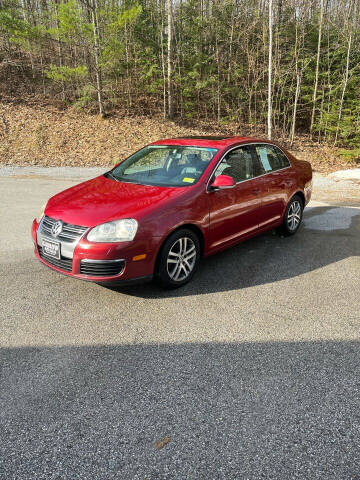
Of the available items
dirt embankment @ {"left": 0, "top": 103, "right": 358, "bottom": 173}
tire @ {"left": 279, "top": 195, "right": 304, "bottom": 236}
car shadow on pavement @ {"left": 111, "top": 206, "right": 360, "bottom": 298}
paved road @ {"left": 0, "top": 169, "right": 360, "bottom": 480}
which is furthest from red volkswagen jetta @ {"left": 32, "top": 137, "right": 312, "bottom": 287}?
dirt embankment @ {"left": 0, "top": 103, "right": 358, "bottom": 173}

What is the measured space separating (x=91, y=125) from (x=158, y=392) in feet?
60.1

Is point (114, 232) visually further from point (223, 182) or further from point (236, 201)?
point (236, 201)

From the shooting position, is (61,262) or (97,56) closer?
(61,262)

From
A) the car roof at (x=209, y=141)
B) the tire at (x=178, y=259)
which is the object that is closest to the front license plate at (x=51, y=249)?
the tire at (x=178, y=259)

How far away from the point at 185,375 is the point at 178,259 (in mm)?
1629

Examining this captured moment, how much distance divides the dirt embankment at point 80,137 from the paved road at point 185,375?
460 inches

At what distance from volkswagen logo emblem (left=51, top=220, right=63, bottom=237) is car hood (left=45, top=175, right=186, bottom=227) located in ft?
0.21

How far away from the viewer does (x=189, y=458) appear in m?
2.15

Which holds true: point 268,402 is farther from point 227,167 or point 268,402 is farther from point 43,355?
point 227,167

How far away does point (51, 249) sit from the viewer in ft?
13.3

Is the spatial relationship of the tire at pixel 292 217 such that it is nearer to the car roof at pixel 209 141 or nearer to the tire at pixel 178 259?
the car roof at pixel 209 141

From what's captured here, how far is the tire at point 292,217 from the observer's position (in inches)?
245

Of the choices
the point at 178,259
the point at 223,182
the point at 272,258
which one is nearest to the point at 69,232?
the point at 178,259

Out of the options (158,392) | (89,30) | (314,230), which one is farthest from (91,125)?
(158,392)
